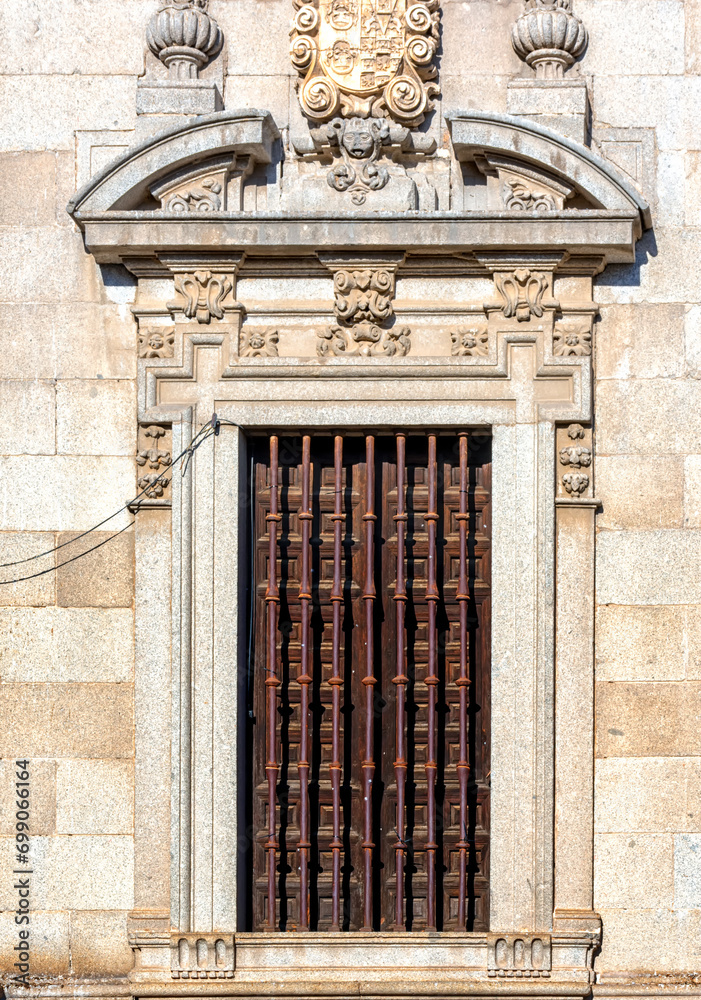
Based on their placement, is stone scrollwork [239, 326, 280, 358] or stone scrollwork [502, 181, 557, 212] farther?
stone scrollwork [239, 326, 280, 358]

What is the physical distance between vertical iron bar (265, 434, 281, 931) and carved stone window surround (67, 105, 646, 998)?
179 millimetres

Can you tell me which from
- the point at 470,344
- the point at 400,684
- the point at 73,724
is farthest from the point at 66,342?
the point at 400,684

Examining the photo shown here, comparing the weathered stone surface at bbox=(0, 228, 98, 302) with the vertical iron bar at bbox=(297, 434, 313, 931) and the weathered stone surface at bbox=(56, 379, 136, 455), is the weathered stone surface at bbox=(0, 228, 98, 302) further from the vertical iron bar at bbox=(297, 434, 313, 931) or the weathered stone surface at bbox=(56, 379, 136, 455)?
the vertical iron bar at bbox=(297, 434, 313, 931)

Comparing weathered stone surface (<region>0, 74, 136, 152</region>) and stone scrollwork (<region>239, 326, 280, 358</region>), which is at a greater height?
weathered stone surface (<region>0, 74, 136, 152</region>)

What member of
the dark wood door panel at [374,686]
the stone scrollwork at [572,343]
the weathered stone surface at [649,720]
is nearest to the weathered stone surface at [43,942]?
the dark wood door panel at [374,686]

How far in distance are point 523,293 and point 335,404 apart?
49.8 inches

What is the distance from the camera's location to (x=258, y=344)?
9.77 m

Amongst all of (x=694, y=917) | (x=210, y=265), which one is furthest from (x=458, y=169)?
(x=694, y=917)

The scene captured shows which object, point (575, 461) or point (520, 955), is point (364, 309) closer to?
point (575, 461)

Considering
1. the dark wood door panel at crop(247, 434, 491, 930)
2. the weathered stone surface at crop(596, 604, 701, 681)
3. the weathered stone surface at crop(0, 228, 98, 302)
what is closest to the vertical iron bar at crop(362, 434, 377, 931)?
the dark wood door panel at crop(247, 434, 491, 930)

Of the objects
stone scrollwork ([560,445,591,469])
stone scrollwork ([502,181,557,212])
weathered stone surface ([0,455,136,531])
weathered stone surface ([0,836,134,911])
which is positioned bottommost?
weathered stone surface ([0,836,134,911])

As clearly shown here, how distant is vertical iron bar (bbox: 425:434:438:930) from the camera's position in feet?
31.5

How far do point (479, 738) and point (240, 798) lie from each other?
143 cm

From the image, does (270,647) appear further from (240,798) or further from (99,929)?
(99,929)
